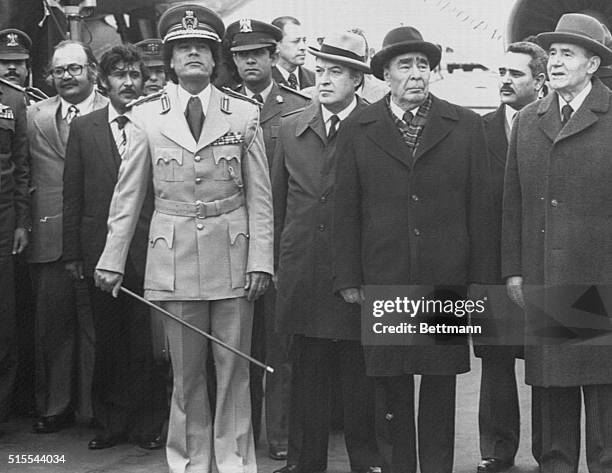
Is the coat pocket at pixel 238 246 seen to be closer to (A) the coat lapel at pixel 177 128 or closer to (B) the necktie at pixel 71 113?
(A) the coat lapel at pixel 177 128

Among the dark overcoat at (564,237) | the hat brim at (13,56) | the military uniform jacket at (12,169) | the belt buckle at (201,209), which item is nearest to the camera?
the dark overcoat at (564,237)

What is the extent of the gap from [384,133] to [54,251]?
7.41ft

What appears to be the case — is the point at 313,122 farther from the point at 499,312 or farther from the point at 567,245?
the point at 567,245

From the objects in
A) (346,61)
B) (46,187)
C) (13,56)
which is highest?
(13,56)

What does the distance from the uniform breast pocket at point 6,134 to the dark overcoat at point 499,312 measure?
241 cm

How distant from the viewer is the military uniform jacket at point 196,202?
6207 millimetres

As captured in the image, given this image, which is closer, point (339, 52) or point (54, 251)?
point (339, 52)

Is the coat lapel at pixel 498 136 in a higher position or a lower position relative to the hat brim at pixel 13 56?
lower

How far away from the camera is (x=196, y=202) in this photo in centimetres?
620

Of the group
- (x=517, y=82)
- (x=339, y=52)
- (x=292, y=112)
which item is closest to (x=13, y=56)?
(x=292, y=112)

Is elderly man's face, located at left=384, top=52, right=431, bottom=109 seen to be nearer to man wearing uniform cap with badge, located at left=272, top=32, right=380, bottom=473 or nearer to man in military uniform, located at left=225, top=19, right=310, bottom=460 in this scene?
man wearing uniform cap with badge, located at left=272, top=32, right=380, bottom=473

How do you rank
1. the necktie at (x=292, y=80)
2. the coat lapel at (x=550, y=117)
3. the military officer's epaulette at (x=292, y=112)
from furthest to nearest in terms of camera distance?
the necktie at (x=292, y=80) < the military officer's epaulette at (x=292, y=112) < the coat lapel at (x=550, y=117)

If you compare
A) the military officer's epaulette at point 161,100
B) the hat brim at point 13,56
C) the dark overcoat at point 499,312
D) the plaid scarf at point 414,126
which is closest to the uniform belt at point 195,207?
the military officer's epaulette at point 161,100

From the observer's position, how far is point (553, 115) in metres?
6.10
